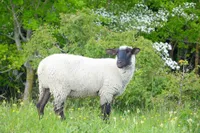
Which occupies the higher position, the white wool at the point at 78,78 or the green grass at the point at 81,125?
the white wool at the point at 78,78

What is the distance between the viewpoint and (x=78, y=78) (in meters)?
10.0

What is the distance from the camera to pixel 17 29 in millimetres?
24828

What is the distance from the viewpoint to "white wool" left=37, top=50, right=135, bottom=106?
9969 mm

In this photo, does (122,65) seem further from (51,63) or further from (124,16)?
(124,16)

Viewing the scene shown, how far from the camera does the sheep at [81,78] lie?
995 cm

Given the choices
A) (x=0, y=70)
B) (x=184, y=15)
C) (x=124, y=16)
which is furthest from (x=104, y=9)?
(x=0, y=70)

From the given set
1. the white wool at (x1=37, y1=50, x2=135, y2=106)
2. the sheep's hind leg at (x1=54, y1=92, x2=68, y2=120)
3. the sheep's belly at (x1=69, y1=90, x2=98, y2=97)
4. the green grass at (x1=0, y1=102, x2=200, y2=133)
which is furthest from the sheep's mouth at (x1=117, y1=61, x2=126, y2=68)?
the green grass at (x1=0, y1=102, x2=200, y2=133)

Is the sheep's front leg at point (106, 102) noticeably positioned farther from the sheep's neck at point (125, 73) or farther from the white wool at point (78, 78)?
the sheep's neck at point (125, 73)

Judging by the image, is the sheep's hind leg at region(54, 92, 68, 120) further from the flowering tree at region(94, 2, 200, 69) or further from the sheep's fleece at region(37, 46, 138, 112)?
the flowering tree at region(94, 2, 200, 69)

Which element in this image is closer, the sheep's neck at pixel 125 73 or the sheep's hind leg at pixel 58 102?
the sheep's hind leg at pixel 58 102

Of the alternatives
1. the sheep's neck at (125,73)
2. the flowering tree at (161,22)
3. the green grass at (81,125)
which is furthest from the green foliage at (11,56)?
the green grass at (81,125)

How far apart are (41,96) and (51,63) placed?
27.0 inches

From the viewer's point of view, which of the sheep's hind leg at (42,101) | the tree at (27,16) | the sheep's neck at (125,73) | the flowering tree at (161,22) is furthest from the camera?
the flowering tree at (161,22)

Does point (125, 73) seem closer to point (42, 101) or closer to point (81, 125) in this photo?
point (42, 101)
